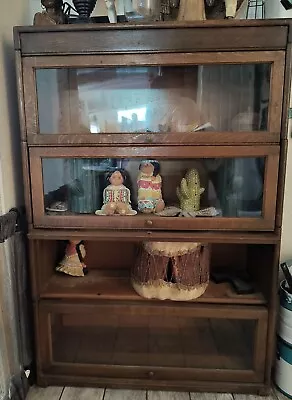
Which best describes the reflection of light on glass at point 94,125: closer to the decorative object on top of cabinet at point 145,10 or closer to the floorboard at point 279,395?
the decorative object on top of cabinet at point 145,10

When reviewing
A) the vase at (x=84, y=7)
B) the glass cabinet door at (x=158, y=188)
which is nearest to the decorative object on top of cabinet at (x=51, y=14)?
the vase at (x=84, y=7)

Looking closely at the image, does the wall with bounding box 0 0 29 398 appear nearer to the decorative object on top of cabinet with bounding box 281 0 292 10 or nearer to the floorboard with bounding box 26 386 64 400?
the floorboard with bounding box 26 386 64 400

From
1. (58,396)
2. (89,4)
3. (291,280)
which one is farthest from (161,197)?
(58,396)

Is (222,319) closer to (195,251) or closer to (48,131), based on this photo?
(195,251)

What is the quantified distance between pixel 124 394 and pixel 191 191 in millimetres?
876

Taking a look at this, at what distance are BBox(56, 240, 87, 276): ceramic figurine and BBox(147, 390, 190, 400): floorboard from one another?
58cm

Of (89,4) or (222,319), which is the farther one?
(222,319)

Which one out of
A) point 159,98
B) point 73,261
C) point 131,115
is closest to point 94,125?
point 131,115

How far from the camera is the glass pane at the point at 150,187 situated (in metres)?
1.38

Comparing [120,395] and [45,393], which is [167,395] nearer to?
[120,395]

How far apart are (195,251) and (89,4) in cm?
101

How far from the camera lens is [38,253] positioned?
148 centimetres

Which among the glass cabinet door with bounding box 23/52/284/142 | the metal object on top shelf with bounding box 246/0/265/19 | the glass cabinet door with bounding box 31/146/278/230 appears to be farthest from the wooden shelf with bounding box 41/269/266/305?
the metal object on top shelf with bounding box 246/0/265/19

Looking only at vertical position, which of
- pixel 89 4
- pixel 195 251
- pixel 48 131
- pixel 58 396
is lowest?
pixel 58 396
